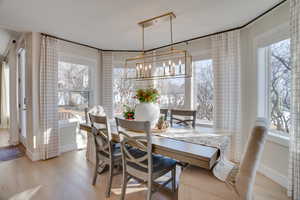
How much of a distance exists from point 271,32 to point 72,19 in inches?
121

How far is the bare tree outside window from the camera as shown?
7.32 ft

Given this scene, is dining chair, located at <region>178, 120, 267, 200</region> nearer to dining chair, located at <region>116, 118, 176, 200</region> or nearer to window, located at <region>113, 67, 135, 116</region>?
dining chair, located at <region>116, 118, 176, 200</region>

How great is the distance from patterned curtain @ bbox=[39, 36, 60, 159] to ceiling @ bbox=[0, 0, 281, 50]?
1.14 ft

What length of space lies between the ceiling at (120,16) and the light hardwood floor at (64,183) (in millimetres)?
2459

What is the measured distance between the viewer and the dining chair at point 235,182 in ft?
3.96

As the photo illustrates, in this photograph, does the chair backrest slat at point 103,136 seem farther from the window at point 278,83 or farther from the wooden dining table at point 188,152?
the window at point 278,83

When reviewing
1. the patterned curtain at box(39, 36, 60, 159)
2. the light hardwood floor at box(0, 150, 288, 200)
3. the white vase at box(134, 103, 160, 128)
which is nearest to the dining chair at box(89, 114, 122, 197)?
the light hardwood floor at box(0, 150, 288, 200)

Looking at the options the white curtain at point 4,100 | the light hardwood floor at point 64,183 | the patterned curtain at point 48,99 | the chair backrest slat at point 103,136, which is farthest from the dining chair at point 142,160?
the white curtain at point 4,100

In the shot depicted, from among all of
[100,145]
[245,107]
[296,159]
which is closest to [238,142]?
[245,107]

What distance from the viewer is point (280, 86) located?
2.36 m

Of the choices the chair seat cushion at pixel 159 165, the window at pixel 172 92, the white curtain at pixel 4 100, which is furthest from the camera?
the white curtain at pixel 4 100

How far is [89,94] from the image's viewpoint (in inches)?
158

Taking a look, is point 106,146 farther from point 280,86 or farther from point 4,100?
point 4,100

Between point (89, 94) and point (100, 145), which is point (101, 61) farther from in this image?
point (100, 145)
